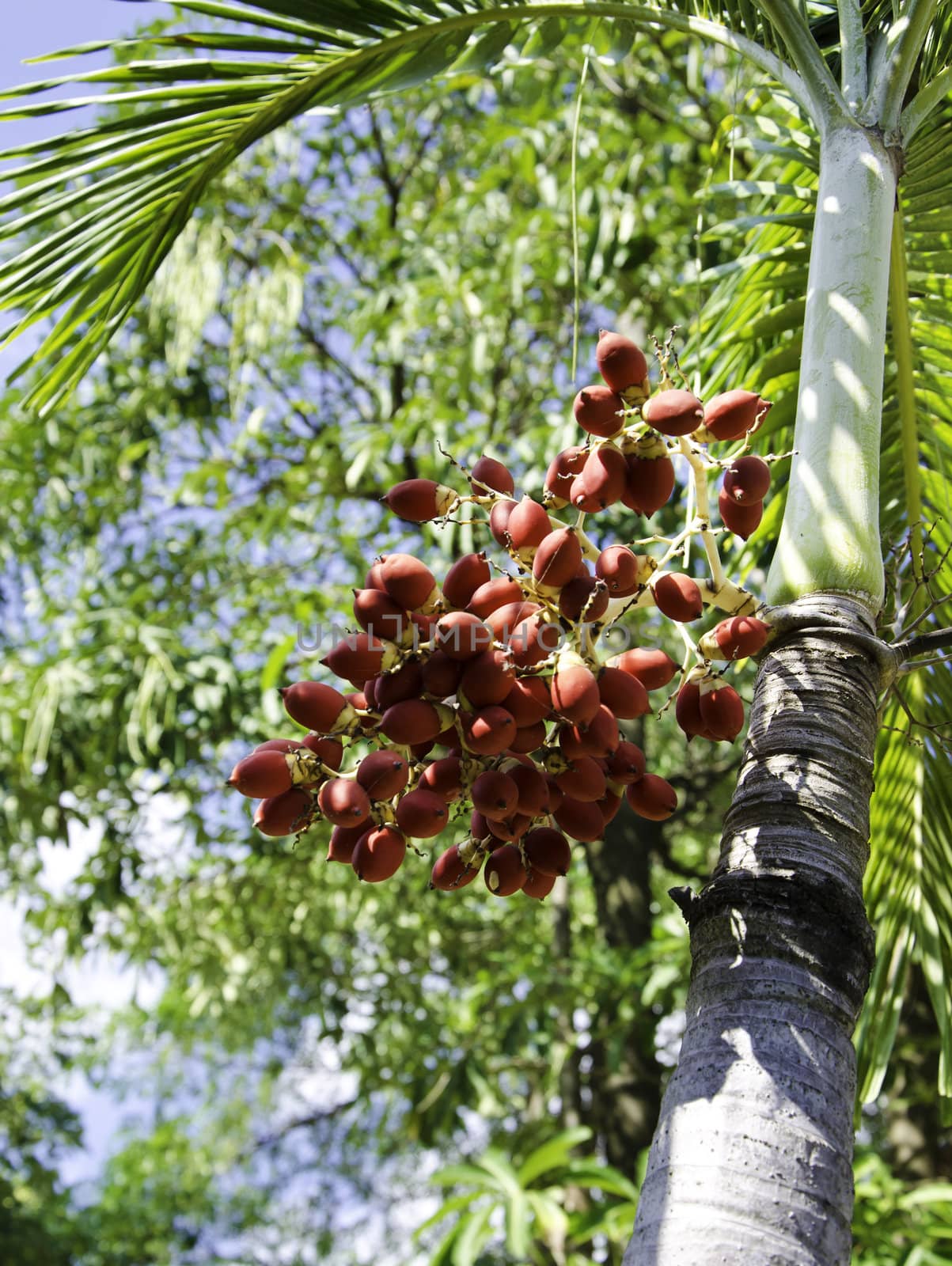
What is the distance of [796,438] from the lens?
1.08 meters

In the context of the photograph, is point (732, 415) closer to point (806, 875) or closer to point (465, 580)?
point (465, 580)

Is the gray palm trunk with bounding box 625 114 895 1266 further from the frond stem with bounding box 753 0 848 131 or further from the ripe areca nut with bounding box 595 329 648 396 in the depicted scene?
the ripe areca nut with bounding box 595 329 648 396

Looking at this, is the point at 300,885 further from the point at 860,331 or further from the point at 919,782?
the point at 860,331

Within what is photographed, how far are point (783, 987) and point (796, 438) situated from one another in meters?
0.51

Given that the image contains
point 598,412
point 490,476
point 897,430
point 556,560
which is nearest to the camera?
point 556,560

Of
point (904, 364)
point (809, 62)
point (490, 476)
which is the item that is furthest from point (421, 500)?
point (904, 364)

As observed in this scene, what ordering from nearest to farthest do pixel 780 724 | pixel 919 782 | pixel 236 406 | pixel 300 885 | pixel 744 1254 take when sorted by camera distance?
pixel 744 1254 → pixel 780 724 → pixel 919 782 → pixel 236 406 → pixel 300 885

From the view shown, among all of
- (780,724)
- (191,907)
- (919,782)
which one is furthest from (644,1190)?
(191,907)

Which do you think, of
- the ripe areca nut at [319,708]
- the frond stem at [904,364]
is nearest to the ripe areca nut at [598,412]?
the ripe areca nut at [319,708]

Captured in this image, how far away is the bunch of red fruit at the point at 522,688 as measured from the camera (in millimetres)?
961

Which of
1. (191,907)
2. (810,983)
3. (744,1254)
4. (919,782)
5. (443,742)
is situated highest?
(191,907)

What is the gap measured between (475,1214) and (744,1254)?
106 inches

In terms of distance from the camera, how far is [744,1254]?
A: 69 cm

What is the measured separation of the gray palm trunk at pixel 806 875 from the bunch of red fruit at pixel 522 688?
0.07m
